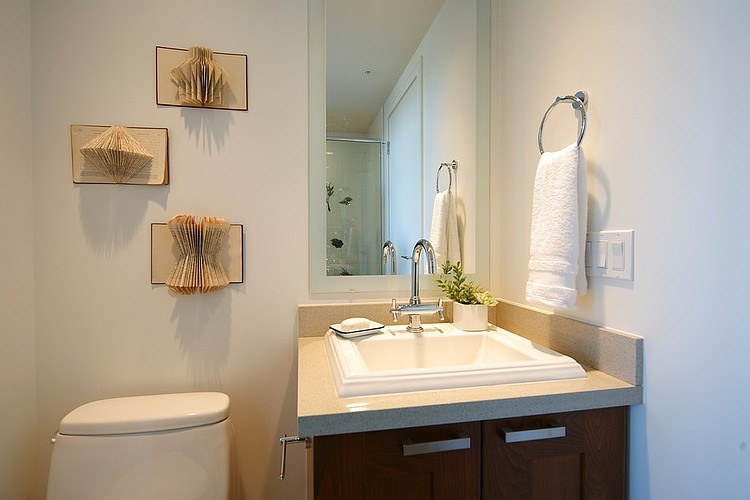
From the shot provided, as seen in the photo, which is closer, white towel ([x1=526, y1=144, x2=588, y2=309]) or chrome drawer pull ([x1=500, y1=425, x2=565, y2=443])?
chrome drawer pull ([x1=500, y1=425, x2=565, y2=443])

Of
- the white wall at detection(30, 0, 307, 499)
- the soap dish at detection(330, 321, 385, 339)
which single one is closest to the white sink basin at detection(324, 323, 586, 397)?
the soap dish at detection(330, 321, 385, 339)

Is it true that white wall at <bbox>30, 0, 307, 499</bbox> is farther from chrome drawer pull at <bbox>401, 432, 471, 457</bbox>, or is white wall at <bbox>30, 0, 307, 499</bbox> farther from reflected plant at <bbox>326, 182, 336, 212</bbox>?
chrome drawer pull at <bbox>401, 432, 471, 457</bbox>

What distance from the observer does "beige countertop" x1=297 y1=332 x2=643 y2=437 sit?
0.68m

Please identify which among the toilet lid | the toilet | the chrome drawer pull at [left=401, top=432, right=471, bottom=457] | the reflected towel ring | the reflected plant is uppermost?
the reflected towel ring

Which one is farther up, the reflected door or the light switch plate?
the reflected door

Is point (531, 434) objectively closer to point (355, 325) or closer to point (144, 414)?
point (355, 325)

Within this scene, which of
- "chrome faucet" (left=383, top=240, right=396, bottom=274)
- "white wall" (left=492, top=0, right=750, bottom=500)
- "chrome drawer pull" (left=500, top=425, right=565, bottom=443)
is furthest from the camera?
"chrome faucet" (left=383, top=240, right=396, bottom=274)

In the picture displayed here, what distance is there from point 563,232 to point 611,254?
118 millimetres

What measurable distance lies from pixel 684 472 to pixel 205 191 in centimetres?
146

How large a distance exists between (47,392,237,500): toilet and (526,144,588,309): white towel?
1007 millimetres

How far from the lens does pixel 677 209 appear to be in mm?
730

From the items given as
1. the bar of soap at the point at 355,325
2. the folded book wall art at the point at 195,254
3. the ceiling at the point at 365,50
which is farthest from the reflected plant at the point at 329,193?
the bar of soap at the point at 355,325

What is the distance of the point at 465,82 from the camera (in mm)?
1449

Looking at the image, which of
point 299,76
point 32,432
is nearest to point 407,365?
point 299,76
